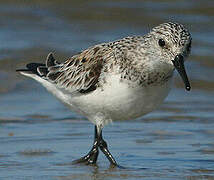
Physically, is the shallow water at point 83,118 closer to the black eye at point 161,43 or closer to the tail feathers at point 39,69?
the tail feathers at point 39,69

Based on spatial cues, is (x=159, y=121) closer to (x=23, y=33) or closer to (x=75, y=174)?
(x=75, y=174)

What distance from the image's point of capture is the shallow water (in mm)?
7609

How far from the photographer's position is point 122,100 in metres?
7.23

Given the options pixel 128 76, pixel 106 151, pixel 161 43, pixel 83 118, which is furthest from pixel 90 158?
pixel 83 118

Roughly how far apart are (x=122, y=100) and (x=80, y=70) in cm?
91

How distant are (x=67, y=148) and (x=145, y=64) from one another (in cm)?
168

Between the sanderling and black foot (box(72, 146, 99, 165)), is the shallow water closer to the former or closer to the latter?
black foot (box(72, 146, 99, 165))

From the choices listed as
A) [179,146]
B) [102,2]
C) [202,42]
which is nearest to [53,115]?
[179,146]

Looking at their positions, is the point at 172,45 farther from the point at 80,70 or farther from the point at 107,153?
the point at 107,153

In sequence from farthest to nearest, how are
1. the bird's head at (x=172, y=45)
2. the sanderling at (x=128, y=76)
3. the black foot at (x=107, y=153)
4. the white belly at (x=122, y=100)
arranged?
1. the black foot at (x=107, y=153)
2. the white belly at (x=122, y=100)
3. the sanderling at (x=128, y=76)
4. the bird's head at (x=172, y=45)

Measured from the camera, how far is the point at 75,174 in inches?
289

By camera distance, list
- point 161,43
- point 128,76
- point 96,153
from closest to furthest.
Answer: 1. point 161,43
2. point 128,76
3. point 96,153

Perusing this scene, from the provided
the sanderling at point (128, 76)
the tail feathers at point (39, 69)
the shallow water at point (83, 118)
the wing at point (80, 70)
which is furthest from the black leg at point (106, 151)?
the tail feathers at point (39, 69)

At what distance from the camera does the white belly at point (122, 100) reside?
23.6 ft
